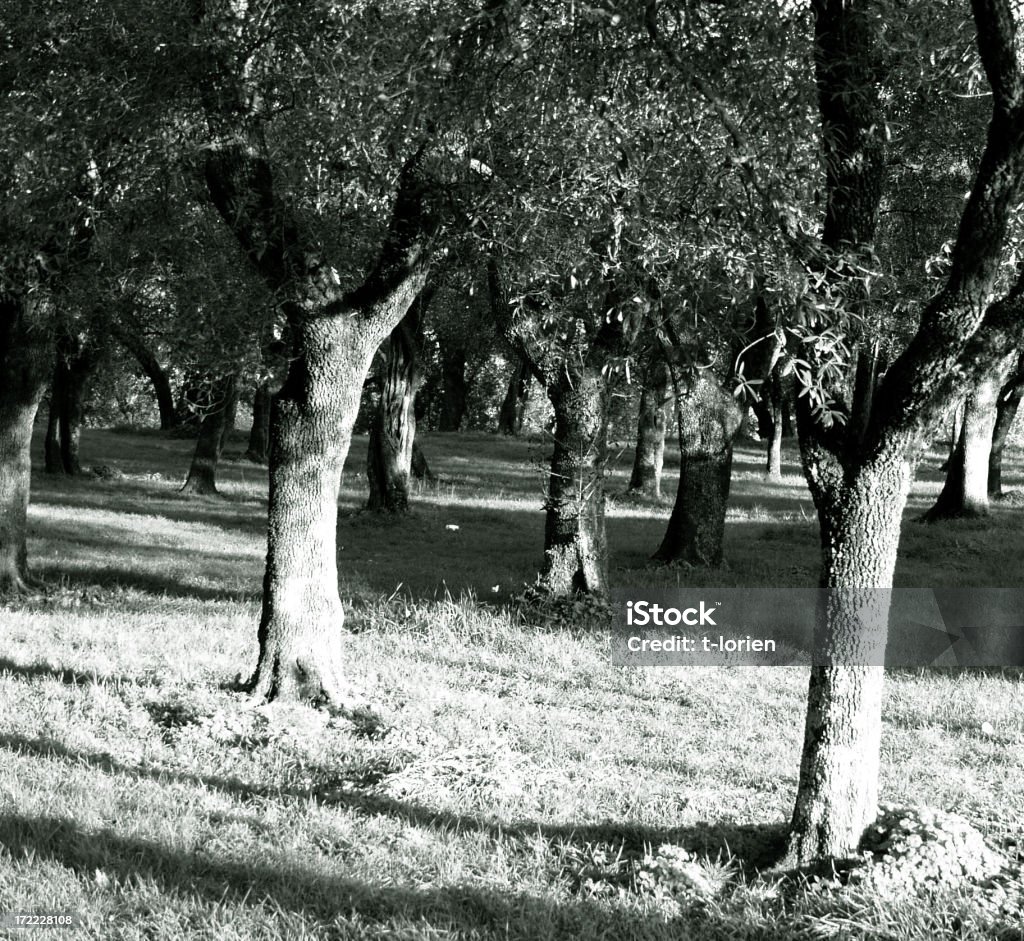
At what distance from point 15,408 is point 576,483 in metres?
7.30

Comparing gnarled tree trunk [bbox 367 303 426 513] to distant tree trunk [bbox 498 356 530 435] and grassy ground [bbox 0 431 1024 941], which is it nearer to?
grassy ground [bbox 0 431 1024 941]

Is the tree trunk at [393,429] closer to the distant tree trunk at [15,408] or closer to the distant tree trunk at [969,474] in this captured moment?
the distant tree trunk at [15,408]

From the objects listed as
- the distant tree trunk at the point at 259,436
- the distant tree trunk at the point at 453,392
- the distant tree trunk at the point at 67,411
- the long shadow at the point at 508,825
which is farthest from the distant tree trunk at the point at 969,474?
the distant tree trunk at the point at 453,392

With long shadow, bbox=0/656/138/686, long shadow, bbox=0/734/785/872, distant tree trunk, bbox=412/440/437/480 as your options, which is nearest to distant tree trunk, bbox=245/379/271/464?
distant tree trunk, bbox=412/440/437/480

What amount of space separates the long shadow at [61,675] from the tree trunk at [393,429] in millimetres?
14065

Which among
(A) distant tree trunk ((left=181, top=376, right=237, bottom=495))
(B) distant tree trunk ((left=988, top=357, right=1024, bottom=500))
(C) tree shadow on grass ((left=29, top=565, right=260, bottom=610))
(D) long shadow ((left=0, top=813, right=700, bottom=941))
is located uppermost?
(B) distant tree trunk ((left=988, top=357, right=1024, bottom=500))

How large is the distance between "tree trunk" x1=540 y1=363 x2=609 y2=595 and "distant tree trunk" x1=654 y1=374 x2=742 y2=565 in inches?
152

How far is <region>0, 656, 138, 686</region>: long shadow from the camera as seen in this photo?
33.6 ft

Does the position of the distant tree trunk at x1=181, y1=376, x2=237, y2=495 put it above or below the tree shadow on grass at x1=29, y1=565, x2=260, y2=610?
above

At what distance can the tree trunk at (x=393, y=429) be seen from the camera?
25016 mm

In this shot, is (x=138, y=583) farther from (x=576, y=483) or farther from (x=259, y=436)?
(x=259, y=436)

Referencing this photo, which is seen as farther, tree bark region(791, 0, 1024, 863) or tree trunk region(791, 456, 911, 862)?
tree trunk region(791, 456, 911, 862)

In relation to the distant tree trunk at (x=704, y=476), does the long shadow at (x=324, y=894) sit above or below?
below

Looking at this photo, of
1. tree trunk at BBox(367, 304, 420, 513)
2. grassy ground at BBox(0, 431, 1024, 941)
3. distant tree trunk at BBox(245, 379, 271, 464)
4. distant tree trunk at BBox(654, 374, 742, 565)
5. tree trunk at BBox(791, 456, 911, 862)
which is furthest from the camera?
distant tree trunk at BBox(245, 379, 271, 464)
